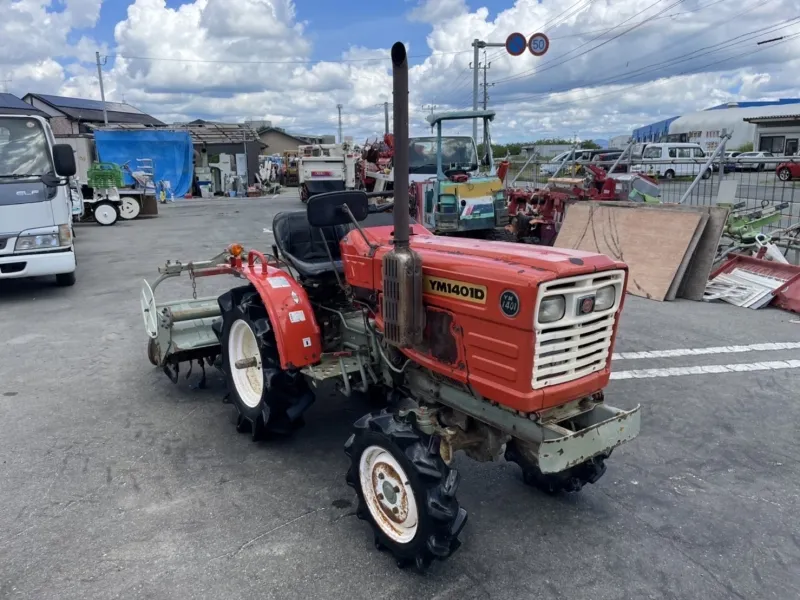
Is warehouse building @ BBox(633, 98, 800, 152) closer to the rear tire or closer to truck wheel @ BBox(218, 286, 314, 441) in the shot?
the rear tire

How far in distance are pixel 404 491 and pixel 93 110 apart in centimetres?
4051

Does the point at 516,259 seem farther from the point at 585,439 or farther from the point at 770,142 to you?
the point at 770,142

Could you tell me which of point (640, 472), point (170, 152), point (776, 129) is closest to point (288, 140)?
point (170, 152)

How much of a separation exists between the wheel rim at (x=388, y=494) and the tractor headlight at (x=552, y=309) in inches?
34.3

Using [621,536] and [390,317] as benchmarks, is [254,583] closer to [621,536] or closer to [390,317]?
[390,317]

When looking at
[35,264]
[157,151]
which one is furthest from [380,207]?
[157,151]

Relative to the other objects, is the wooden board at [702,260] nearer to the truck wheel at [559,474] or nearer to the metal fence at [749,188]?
the metal fence at [749,188]

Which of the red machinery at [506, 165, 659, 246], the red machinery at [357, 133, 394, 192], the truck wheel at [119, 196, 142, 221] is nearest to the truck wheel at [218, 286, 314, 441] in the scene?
the red machinery at [506, 165, 659, 246]

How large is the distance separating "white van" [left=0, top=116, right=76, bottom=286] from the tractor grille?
22.1 feet

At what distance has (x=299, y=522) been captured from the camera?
117 inches

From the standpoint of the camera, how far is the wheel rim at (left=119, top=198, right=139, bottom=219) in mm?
17000

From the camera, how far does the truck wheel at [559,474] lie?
2998mm

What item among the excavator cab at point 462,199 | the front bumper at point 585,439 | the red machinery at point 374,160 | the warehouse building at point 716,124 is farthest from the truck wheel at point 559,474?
the warehouse building at point 716,124

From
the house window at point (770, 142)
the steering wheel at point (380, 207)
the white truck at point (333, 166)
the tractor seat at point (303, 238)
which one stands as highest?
the house window at point (770, 142)
